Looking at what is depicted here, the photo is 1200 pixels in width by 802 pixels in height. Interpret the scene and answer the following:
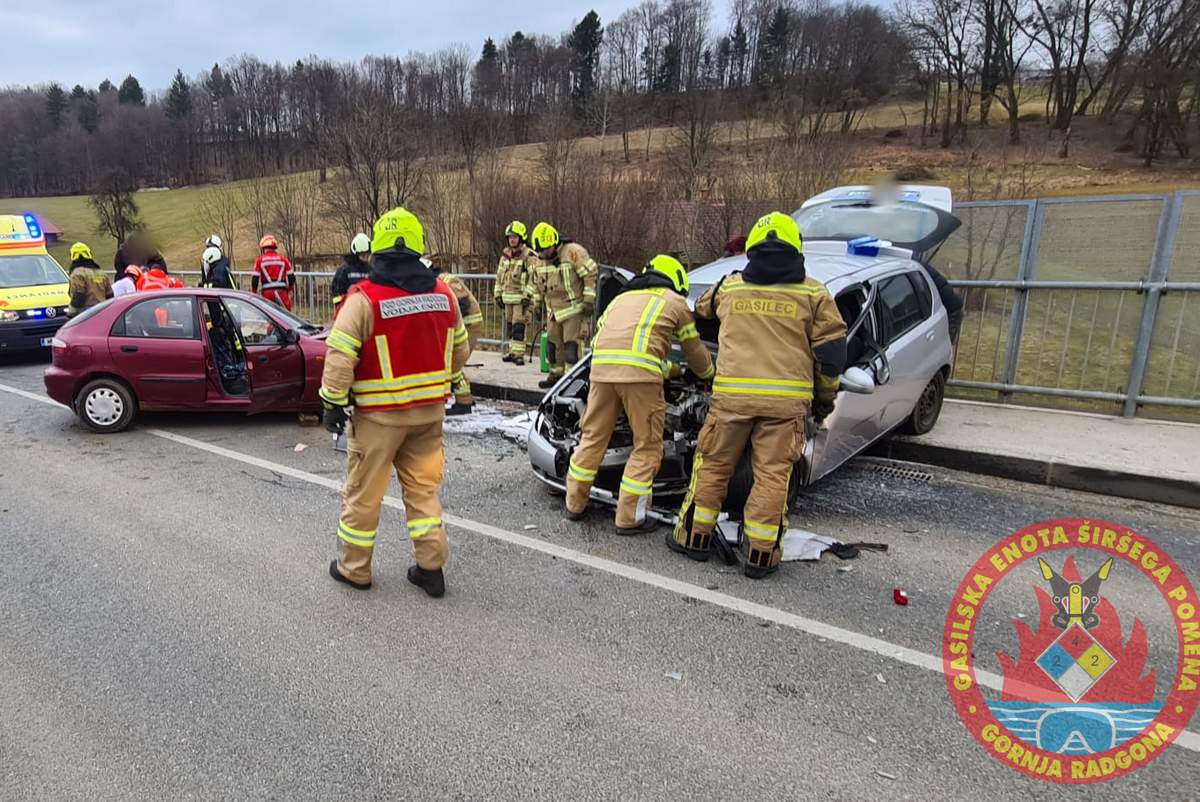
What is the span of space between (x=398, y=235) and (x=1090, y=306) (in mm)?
6743

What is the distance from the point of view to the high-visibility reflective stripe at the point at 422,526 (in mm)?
3725

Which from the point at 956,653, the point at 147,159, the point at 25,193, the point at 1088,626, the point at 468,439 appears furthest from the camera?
the point at 25,193

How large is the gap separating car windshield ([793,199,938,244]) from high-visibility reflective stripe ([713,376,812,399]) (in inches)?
157

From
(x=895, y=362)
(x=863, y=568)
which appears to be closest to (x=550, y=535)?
(x=863, y=568)

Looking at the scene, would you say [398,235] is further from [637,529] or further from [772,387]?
[637,529]

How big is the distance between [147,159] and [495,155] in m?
53.3

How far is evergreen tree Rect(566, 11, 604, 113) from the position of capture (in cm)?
5806

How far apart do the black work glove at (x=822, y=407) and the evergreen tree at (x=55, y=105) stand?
95361 millimetres

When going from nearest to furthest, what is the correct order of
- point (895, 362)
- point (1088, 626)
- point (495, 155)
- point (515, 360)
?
point (1088, 626) → point (895, 362) → point (515, 360) → point (495, 155)

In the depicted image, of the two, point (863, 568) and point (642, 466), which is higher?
point (642, 466)

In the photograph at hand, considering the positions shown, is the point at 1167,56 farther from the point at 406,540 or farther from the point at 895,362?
the point at 406,540

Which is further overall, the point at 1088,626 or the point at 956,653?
the point at 1088,626

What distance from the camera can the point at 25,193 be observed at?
70.6m

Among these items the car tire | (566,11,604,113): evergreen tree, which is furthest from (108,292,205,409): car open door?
(566,11,604,113): evergreen tree
